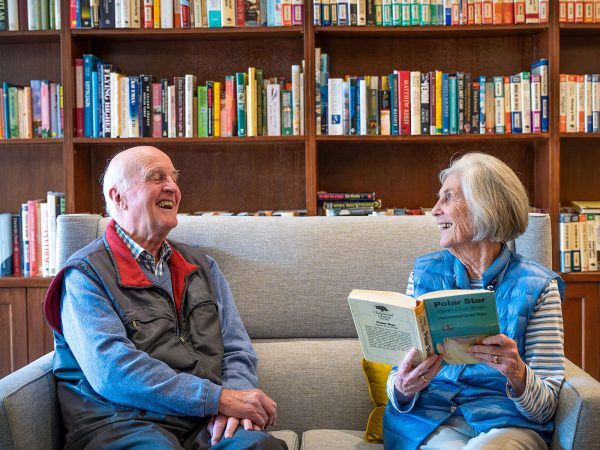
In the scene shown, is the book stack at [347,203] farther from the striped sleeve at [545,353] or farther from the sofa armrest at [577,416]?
the sofa armrest at [577,416]

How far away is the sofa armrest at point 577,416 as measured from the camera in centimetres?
172

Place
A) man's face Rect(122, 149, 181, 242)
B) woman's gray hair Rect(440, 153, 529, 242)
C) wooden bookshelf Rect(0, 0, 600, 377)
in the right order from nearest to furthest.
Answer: woman's gray hair Rect(440, 153, 529, 242) → man's face Rect(122, 149, 181, 242) → wooden bookshelf Rect(0, 0, 600, 377)

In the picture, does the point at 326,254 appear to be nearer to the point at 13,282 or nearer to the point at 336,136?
the point at 336,136

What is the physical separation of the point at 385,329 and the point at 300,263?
72 centimetres

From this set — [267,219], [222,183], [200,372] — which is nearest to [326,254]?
[267,219]

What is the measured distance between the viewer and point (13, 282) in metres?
3.33

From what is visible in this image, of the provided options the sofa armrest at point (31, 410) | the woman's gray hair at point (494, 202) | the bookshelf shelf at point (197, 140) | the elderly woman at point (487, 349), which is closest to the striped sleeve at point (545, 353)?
the elderly woman at point (487, 349)

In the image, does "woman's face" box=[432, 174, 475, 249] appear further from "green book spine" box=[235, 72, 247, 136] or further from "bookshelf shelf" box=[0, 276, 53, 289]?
"bookshelf shelf" box=[0, 276, 53, 289]

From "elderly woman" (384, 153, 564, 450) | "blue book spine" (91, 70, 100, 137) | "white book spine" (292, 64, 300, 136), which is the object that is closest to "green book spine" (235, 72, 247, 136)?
"white book spine" (292, 64, 300, 136)

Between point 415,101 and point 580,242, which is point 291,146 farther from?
point 580,242

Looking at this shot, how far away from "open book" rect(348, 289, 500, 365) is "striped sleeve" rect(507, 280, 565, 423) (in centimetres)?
21

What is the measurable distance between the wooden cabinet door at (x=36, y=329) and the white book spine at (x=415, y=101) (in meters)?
1.76

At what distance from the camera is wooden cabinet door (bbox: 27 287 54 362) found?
3.32m

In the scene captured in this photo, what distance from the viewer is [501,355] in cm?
167
